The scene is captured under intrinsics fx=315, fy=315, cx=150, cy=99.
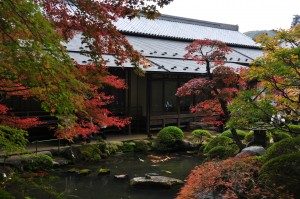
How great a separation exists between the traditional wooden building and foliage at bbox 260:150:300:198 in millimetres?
8297

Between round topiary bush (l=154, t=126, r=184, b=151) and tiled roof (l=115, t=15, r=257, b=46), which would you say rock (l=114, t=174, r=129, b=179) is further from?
tiled roof (l=115, t=15, r=257, b=46)

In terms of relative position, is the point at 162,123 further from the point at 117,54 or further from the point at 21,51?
the point at 21,51

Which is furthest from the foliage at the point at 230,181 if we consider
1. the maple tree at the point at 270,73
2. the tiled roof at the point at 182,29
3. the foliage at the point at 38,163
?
the tiled roof at the point at 182,29

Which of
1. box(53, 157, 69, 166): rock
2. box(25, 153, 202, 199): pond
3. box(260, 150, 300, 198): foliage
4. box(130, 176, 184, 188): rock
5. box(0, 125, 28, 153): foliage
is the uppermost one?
box(0, 125, 28, 153): foliage

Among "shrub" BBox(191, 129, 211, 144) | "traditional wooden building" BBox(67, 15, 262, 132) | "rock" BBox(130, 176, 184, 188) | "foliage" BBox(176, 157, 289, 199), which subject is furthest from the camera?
"traditional wooden building" BBox(67, 15, 262, 132)

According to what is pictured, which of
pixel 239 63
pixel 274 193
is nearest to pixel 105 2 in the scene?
pixel 274 193

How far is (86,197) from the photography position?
7809 millimetres

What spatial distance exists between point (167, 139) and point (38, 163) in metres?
5.67

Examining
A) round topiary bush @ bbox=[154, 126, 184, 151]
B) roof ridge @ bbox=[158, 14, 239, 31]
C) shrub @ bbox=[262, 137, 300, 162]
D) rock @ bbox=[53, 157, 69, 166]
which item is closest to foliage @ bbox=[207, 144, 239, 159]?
round topiary bush @ bbox=[154, 126, 184, 151]

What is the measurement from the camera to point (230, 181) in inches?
231

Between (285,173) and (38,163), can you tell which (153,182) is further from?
(285,173)

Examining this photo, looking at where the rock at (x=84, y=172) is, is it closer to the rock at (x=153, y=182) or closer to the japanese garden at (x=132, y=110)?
the japanese garden at (x=132, y=110)

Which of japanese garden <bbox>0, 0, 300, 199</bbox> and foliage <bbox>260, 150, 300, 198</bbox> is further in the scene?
foliage <bbox>260, 150, 300, 198</bbox>

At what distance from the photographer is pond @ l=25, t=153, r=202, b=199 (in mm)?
8023
